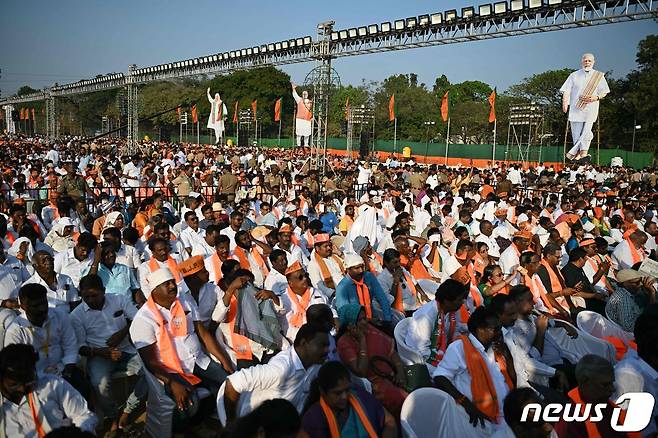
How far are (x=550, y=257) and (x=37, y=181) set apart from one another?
1171 centimetres

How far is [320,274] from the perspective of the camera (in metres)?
6.55

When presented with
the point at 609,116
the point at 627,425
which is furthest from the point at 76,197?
the point at 609,116

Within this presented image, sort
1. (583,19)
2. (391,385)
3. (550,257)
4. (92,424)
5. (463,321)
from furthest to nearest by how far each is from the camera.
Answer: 1. (583,19)
2. (550,257)
3. (463,321)
4. (391,385)
5. (92,424)

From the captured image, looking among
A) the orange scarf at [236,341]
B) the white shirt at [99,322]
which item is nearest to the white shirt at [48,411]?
the white shirt at [99,322]

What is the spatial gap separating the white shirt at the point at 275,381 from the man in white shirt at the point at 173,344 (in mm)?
844

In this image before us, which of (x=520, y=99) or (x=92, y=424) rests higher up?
(x=520, y=99)

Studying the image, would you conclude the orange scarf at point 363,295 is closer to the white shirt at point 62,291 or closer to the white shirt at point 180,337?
the white shirt at point 180,337

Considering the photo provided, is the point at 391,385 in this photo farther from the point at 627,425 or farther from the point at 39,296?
the point at 39,296

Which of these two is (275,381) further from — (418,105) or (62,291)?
(418,105)

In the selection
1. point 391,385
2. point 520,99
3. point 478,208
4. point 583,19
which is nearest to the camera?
point 391,385

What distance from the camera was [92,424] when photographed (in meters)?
3.46

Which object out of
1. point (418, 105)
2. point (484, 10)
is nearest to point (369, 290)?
point (484, 10)

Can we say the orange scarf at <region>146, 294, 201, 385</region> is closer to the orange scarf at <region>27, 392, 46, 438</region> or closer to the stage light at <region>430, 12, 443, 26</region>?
the orange scarf at <region>27, 392, 46, 438</region>
